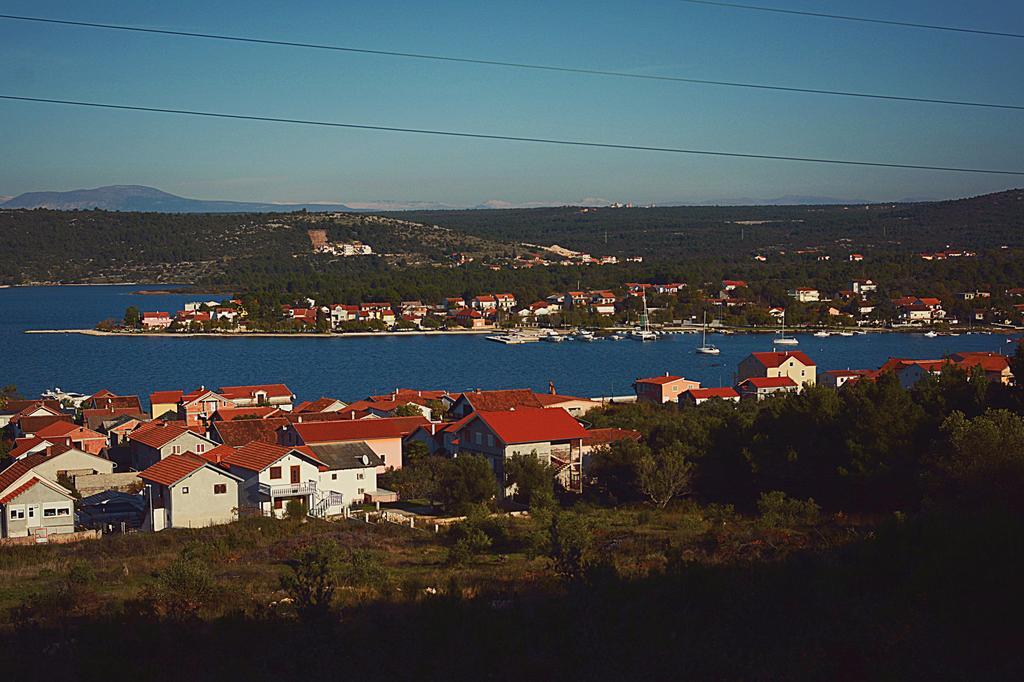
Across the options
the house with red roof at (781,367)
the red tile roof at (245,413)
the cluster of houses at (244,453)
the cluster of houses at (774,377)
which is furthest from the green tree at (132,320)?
the house with red roof at (781,367)

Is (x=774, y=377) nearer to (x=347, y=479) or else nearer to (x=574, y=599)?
(x=347, y=479)

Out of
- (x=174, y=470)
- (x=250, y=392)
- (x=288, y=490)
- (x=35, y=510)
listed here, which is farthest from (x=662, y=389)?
(x=35, y=510)

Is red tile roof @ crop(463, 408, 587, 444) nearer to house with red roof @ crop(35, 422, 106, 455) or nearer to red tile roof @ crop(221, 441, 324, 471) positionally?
red tile roof @ crop(221, 441, 324, 471)

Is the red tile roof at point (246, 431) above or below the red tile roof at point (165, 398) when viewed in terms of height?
above

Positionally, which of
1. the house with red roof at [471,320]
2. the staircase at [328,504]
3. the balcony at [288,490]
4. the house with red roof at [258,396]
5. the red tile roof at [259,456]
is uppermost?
the red tile roof at [259,456]

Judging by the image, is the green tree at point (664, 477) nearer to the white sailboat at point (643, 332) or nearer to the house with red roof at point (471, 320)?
the white sailboat at point (643, 332)

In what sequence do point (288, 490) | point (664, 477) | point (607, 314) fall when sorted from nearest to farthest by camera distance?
point (664, 477) < point (288, 490) < point (607, 314)
